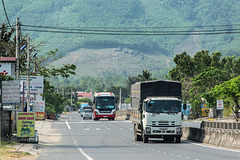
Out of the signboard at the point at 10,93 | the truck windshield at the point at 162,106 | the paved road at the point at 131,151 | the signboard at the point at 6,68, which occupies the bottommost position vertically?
the paved road at the point at 131,151

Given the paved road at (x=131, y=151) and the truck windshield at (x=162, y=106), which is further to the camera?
the truck windshield at (x=162, y=106)

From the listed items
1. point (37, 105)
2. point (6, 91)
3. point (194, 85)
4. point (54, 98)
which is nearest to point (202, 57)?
point (194, 85)

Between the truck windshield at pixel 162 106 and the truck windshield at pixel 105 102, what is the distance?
43.2 m

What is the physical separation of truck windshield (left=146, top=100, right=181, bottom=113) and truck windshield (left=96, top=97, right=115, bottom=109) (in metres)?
43.2

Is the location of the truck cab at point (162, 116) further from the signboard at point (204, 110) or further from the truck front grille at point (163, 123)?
the signboard at point (204, 110)

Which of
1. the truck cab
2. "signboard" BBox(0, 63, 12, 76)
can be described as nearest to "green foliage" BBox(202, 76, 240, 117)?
"signboard" BBox(0, 63, 12, 76)

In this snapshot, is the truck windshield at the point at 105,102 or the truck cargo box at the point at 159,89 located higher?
the truck cargo box at the point at 159,89

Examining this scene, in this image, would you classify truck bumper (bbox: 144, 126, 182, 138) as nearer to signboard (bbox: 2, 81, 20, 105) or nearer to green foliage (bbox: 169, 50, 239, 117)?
signboard (bbox: 2, 81, 20, 105)

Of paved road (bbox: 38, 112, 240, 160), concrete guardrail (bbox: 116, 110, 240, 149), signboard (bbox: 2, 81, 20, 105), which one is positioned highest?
signboard (bbox: 2, 81, 20, 105)

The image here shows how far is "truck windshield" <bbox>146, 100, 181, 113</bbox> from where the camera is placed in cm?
2999

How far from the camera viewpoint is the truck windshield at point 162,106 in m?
30.0

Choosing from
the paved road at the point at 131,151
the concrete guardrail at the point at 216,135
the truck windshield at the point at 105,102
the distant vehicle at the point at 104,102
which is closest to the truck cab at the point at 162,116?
the paved road at the point at 131,151

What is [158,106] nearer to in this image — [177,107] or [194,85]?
[177,107]

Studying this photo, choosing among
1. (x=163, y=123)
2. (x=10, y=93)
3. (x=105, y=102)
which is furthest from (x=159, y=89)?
(x=105, y=102)
